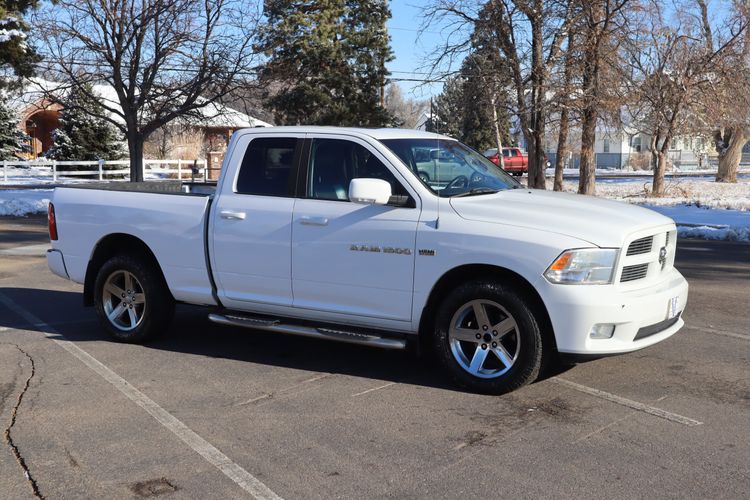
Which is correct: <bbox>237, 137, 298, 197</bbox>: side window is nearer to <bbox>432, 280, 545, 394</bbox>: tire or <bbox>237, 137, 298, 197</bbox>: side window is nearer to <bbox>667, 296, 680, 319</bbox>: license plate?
<bbox>432, 280, 545, 394</bbox>: tire

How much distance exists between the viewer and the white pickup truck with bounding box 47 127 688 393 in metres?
5.27

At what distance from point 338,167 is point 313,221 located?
50cm

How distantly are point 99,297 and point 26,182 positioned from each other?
33.6 meters

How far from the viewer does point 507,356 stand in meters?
5.51

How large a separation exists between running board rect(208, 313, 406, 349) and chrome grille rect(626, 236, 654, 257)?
1.68 m

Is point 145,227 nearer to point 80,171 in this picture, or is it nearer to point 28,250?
point 28,250

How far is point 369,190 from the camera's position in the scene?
5.66m


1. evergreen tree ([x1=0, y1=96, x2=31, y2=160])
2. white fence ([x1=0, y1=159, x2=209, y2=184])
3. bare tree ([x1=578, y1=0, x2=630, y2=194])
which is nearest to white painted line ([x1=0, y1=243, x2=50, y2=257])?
bare tree ([x1=578, y1=0, x2=630, y2=194])

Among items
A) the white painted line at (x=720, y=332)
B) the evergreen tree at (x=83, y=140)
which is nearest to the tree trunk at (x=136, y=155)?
the evergreen tree at (x=83, y=140)

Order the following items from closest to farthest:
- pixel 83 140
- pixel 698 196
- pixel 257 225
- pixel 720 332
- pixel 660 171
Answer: pixel 257 225 < pixel 720 332 < pixel 698 196 < pixel 660 171 < pixel 83 140

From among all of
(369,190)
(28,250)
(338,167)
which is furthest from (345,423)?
(28,250)

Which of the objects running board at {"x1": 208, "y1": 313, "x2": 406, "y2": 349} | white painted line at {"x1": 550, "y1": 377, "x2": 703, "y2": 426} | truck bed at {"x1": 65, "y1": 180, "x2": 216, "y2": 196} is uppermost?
truck bed at {"x1": 65, "y1": 180, "x2": 216, "y2": 196}

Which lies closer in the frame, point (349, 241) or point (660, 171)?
point (349, 241)

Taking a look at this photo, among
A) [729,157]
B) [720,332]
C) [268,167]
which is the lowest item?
[720,332]
